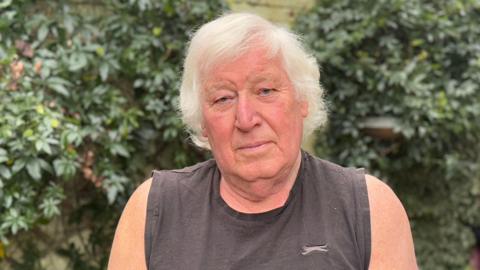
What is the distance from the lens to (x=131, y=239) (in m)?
2.01

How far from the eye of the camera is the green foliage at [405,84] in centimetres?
430

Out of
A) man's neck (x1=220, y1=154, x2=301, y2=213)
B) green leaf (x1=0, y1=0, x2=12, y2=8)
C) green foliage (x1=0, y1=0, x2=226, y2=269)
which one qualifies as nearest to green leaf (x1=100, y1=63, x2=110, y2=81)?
green foliage (x1=0, y1=0, x2=226, y2=269)

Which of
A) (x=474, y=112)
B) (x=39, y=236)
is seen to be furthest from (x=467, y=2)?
(x=39, y=236)

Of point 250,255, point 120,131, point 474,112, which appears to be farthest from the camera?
point 474,112

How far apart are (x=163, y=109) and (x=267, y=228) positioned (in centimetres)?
176

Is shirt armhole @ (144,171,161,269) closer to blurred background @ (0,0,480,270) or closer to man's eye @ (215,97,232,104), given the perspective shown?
man's eye @ (215,97,232,104)

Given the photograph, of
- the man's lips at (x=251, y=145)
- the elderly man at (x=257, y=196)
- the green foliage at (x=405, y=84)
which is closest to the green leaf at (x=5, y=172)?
the elderly man at (x=257, y=196)

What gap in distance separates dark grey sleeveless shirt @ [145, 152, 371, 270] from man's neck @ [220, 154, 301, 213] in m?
0.02

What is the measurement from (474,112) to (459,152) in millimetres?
508

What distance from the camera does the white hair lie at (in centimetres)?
192

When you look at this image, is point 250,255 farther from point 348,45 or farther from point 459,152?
point 459,152

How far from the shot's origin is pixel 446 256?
15.9 feet

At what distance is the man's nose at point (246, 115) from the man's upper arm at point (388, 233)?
1.29 ft

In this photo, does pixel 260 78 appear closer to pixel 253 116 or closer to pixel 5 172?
pixel 253 116
